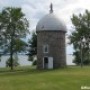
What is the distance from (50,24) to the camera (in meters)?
57.6

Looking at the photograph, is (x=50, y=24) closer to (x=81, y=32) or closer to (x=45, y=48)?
(x=45, y=48)

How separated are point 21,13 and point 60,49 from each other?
9582mm

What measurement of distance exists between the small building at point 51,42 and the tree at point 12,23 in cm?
364

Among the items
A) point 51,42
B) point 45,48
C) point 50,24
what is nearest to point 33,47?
point 45,48

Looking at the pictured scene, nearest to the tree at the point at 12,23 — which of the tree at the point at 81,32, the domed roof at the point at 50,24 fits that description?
the domed roof at the point at 50,24

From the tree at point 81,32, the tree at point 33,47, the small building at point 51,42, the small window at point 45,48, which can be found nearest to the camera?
the small building at point 51,42

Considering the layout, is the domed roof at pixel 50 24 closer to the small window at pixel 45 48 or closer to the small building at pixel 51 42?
the small building at pixel 51 42

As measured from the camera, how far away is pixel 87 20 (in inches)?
Answer: 2680

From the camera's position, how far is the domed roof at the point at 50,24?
57.3 m

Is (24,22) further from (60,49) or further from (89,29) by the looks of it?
(89,29)

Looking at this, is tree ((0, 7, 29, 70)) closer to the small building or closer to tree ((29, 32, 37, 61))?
the small building

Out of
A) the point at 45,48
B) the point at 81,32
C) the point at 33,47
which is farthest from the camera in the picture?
the point at 33,47

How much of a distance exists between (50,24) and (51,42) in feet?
9.82

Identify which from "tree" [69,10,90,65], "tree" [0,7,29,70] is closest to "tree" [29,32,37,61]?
"tree" [69,10,90,65]
